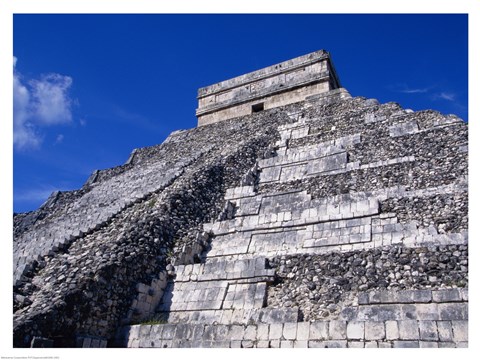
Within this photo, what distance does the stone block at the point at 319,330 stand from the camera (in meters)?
6.11

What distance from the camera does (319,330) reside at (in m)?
6.18

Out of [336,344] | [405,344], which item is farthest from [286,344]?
[405,344]

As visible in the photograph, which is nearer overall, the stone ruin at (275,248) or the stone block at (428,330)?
the stone block at (428,330)

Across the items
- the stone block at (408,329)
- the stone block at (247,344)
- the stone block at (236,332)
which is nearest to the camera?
the stone block at (408,329)

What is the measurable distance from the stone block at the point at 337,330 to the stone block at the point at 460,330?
1399 mm

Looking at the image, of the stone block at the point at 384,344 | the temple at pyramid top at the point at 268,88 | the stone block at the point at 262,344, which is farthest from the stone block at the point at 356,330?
the temple at pyramid top at the point at 268,88

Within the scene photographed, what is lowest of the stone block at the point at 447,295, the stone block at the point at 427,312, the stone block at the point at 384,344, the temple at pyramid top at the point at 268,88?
the stone block at the point at 384,344

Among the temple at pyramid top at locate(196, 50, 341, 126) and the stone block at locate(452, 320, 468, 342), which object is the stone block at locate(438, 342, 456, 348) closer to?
the stone block at locate(452, 320, 468, 342)

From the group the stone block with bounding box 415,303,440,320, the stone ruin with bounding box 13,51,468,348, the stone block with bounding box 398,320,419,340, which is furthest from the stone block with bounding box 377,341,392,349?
the stone block with bounding box 415,303,440,320

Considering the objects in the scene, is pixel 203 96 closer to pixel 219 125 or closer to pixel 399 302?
pixel 219 125

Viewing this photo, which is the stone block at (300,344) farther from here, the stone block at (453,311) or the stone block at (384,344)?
the stone block at (453,311)

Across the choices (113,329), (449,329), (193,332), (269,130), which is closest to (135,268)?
(113,329)

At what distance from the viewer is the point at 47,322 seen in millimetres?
6562

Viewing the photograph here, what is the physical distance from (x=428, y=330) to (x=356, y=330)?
3.06 ft
